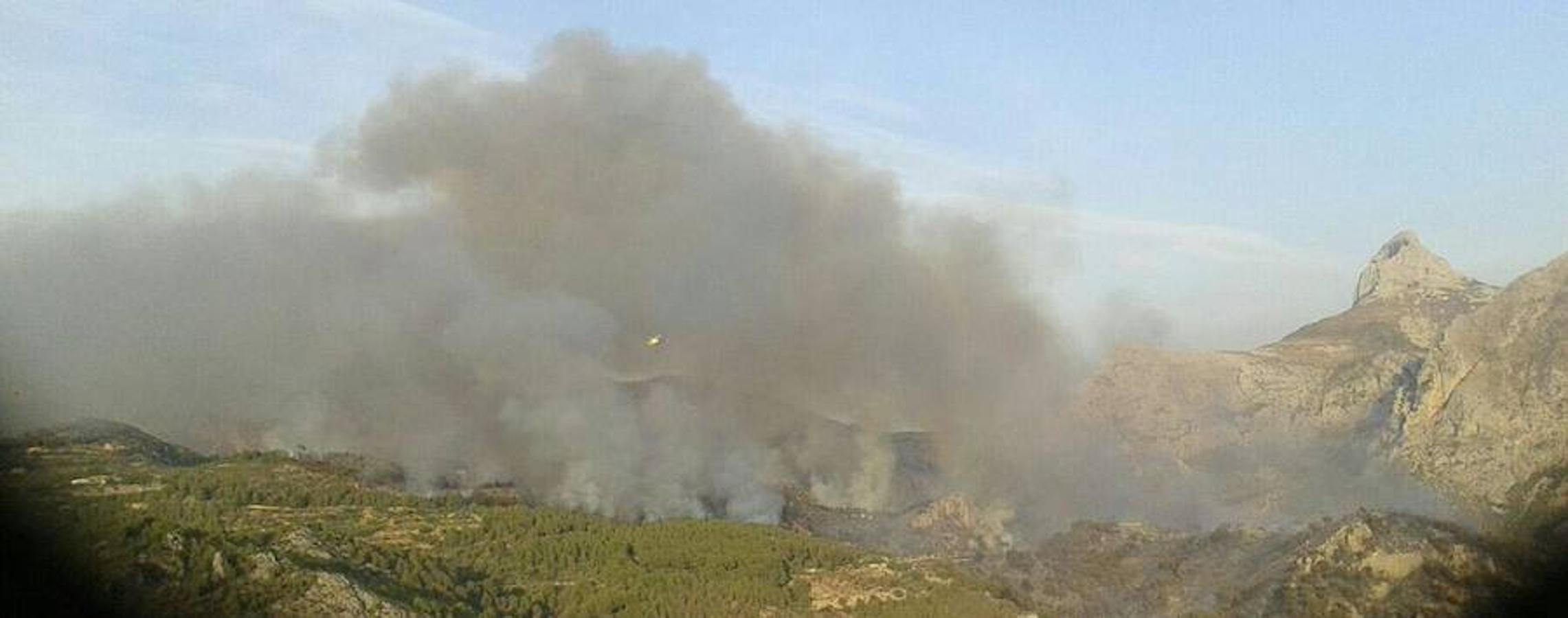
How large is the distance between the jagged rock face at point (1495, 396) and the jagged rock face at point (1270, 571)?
20.6m

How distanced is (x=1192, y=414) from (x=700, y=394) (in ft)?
274

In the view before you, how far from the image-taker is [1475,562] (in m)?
67.3

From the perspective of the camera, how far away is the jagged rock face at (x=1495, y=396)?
107 meters

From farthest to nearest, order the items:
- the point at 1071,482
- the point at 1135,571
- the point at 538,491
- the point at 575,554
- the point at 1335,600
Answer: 1. the point at 1071,482
2. the point at 538,491
3. the point at 1135,571
4. the point at 575,554
5. the point at 1335,600

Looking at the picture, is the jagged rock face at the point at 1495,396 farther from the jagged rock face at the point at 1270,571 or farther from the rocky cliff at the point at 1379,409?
the jagged rock face at the point at 1270,571

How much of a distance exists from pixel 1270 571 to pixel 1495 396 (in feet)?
182

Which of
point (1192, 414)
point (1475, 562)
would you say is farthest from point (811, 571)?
point (1192, 414)

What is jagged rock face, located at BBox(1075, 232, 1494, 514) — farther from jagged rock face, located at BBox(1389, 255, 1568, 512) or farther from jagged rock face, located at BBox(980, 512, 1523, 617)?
jagged rock face, located at BBox(980, 512, 1523, 617)

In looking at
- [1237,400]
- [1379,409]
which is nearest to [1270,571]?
[1379,409]

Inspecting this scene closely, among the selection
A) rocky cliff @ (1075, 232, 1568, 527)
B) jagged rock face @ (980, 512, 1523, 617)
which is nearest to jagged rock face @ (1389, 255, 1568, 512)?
rocky cliff @ (1075, 232, 1568, 527)

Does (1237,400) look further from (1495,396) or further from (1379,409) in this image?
(1495,396)

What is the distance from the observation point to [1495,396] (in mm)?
121000

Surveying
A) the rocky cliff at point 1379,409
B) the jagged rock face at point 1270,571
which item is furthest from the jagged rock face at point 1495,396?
the jagged rock face at point 1270,571

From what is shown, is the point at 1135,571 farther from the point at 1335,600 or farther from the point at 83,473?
the point at 83,473
